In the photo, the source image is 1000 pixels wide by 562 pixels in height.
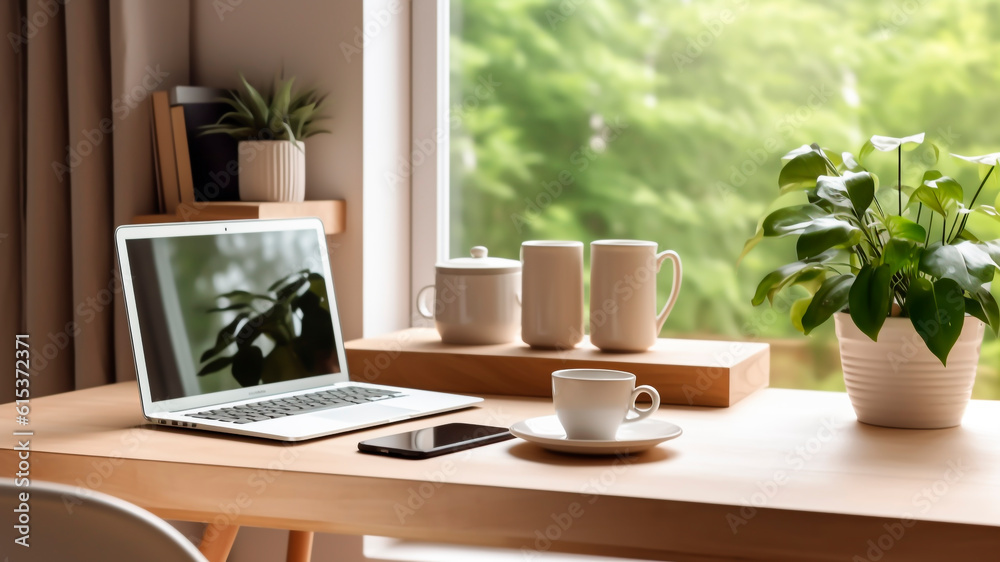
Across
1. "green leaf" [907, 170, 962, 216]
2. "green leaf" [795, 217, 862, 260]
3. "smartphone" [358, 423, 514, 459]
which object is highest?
"green leaf" [907, 170, 962, 216]

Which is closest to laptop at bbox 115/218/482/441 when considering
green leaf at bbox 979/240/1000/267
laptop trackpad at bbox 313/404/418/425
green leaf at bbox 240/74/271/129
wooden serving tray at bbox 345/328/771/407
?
laptop trackpad at bbox 313/404/418/425

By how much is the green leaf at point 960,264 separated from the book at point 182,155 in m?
1.14

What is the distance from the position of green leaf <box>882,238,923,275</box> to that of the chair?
0.87 meters

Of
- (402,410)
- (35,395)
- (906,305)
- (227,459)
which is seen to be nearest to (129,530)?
(227,459)

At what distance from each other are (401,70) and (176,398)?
85cm

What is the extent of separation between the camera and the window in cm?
166

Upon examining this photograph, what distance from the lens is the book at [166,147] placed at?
5.65 feet

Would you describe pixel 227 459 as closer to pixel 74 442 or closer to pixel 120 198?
pixel 74 442

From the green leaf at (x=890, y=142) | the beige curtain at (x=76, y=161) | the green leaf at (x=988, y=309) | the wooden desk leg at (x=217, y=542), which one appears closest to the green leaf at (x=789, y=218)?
the green leaf at (x=890, y=142)

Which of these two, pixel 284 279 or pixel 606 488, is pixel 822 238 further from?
pixel 284 279

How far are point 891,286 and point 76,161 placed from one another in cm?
133

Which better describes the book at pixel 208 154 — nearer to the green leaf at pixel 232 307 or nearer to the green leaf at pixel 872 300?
the green leaf at pixel 232 307

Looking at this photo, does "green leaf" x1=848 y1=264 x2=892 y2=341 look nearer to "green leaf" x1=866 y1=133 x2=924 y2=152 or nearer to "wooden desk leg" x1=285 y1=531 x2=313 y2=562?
"green leaf" x1=866 y1=133 x2=924 y2=152

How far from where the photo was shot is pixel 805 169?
1.33 m
